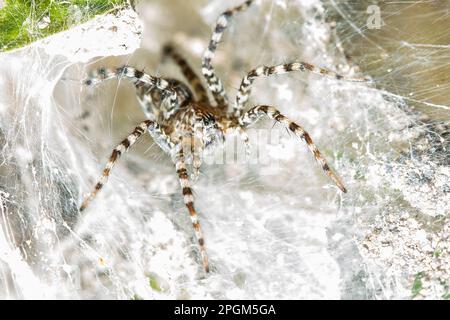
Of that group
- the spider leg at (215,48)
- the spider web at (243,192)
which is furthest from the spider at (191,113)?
the spider web at (243,192)

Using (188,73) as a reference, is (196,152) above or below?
below

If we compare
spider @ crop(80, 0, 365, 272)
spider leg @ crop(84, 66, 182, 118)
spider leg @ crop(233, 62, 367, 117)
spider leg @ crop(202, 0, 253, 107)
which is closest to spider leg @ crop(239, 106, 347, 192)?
spider @ crop(80, 0, 365, 272)

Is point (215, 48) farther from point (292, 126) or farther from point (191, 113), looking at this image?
point (292, 126)

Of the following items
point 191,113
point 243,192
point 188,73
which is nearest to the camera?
point 191,113

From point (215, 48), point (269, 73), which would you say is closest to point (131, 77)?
point (215, 48)

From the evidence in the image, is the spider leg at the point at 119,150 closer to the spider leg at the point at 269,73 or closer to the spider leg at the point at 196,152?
the spider leg at the point at 196,152

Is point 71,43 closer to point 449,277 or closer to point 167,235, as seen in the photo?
point 167,235
